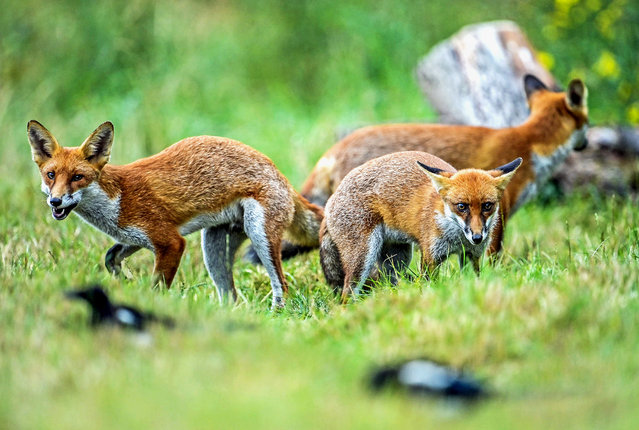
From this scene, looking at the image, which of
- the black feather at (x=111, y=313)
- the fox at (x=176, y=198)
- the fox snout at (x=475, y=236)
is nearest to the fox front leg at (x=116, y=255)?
the fox at (x=176, y=198)

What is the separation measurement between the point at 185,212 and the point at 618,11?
760cm

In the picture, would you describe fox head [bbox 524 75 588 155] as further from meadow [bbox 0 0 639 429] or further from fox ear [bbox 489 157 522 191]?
fox ear [bbox 489 157 522 191]

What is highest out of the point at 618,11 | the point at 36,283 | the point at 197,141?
the point at 618,11

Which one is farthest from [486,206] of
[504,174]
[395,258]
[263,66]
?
[263,66]

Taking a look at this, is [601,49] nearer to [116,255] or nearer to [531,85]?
[531,85]

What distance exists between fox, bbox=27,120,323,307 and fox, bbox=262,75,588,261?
112 cm

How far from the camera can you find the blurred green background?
11.2 meters

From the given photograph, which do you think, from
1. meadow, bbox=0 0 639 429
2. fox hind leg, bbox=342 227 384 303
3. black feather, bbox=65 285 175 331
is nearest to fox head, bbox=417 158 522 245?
meadow, bbox=0 0 639 429

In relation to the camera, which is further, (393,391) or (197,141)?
(197,141)

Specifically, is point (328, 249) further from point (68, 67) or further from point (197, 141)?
point (68, 67)

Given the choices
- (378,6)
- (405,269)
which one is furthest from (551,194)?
(378,6)

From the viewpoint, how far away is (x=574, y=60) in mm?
12117

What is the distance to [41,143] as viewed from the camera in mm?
6062

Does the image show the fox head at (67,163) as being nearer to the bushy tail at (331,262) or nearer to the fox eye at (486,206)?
the bushy tail at (331,262)
